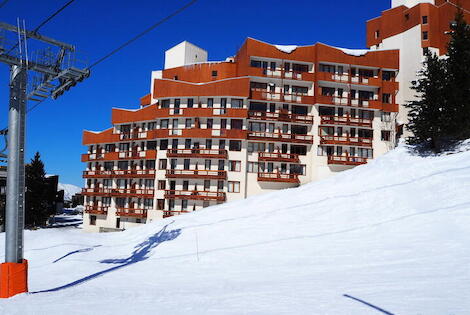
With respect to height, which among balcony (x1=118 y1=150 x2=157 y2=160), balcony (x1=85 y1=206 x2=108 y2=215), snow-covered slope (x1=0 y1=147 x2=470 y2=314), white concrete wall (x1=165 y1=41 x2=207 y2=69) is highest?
white concrete wall (x1=165 y1=41 x2=207 y2=69)

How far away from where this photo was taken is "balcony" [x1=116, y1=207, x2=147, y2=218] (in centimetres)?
4934

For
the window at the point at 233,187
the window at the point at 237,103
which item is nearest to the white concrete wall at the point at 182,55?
the window at the point at 237,103

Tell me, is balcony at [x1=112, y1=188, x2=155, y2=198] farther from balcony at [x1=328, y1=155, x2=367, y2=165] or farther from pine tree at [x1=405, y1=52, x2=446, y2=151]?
pine tree at [x1=405, y1=52, x2=446, y2=151]

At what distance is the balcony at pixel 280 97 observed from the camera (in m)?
47.0

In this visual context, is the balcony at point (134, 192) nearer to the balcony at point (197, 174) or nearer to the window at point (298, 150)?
the balcony at point (197, 174)

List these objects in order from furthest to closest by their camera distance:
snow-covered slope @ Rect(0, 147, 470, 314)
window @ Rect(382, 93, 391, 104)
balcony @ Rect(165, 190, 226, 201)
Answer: window @ Rect(382, 93, 391, 104), balcony @ Rect(165, 190, 226, 201), snow-covered slope @ Rect(0, 147, 470, 314)

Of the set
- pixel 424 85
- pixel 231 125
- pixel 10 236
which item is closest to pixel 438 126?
pixel 424 85

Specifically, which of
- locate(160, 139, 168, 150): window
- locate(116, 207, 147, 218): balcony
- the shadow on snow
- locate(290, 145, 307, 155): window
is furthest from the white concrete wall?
the shadow on snow

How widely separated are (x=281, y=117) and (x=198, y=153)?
12.7m

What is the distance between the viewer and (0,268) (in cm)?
1372

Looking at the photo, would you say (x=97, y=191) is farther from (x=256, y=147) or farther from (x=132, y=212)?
(x=256, y=147)

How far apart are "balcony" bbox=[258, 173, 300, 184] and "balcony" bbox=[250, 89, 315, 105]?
10.5m

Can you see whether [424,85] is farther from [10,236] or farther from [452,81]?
[10,236]

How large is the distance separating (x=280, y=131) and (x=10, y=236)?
1483 inches
